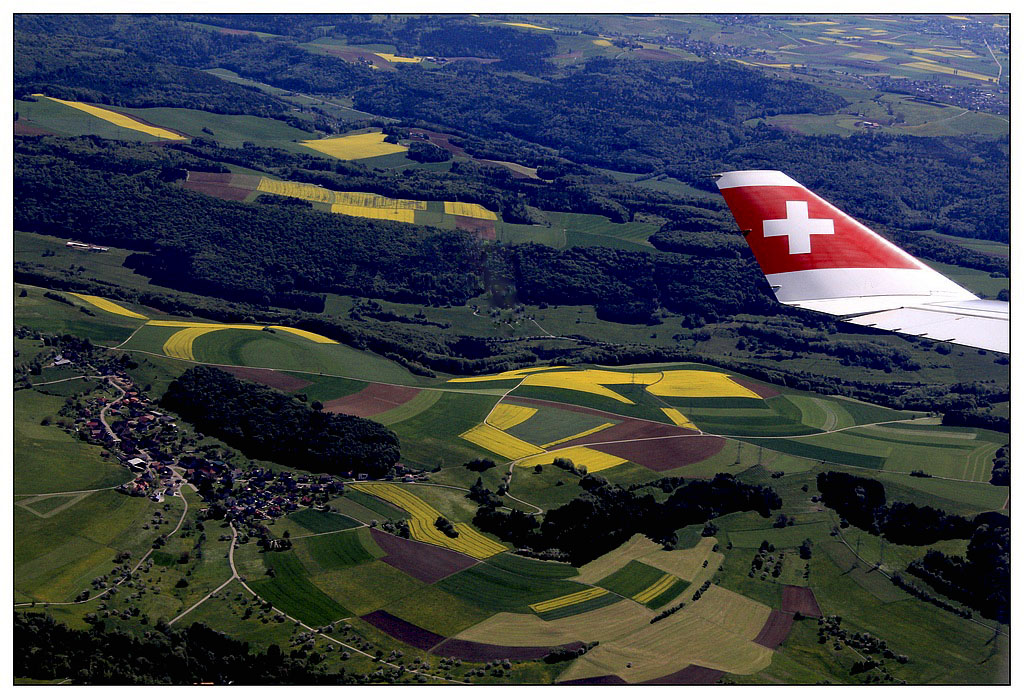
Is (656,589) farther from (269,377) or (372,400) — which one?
(269,377)

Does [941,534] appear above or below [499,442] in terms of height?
below

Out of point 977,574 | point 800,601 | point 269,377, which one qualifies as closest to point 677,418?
point 800,601

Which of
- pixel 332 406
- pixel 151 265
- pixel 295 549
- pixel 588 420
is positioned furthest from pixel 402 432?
pixel 151 265

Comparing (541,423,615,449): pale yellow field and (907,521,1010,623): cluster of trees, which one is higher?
(541,423,615,449): pale yellow field

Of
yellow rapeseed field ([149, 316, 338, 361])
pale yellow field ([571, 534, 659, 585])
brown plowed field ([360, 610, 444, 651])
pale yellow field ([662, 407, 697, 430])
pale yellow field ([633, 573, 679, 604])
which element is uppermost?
yellow rapeseed field ([149, 316, 338, 361])

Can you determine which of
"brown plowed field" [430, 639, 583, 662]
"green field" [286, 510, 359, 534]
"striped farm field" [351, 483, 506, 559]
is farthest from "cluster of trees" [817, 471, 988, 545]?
"green field" [286, 510, 359, 534]

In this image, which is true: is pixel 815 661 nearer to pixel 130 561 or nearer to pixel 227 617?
pixel 227 617

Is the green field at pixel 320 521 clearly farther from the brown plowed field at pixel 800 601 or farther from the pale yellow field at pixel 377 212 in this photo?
the pale yellow field at pixel 377 212

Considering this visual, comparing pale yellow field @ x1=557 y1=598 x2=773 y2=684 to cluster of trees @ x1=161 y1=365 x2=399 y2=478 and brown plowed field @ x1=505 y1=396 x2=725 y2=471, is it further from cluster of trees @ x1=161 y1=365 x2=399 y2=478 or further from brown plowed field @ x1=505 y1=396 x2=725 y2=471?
cluster of trees @ x1=161 y1=365 x2=399 y2=478
